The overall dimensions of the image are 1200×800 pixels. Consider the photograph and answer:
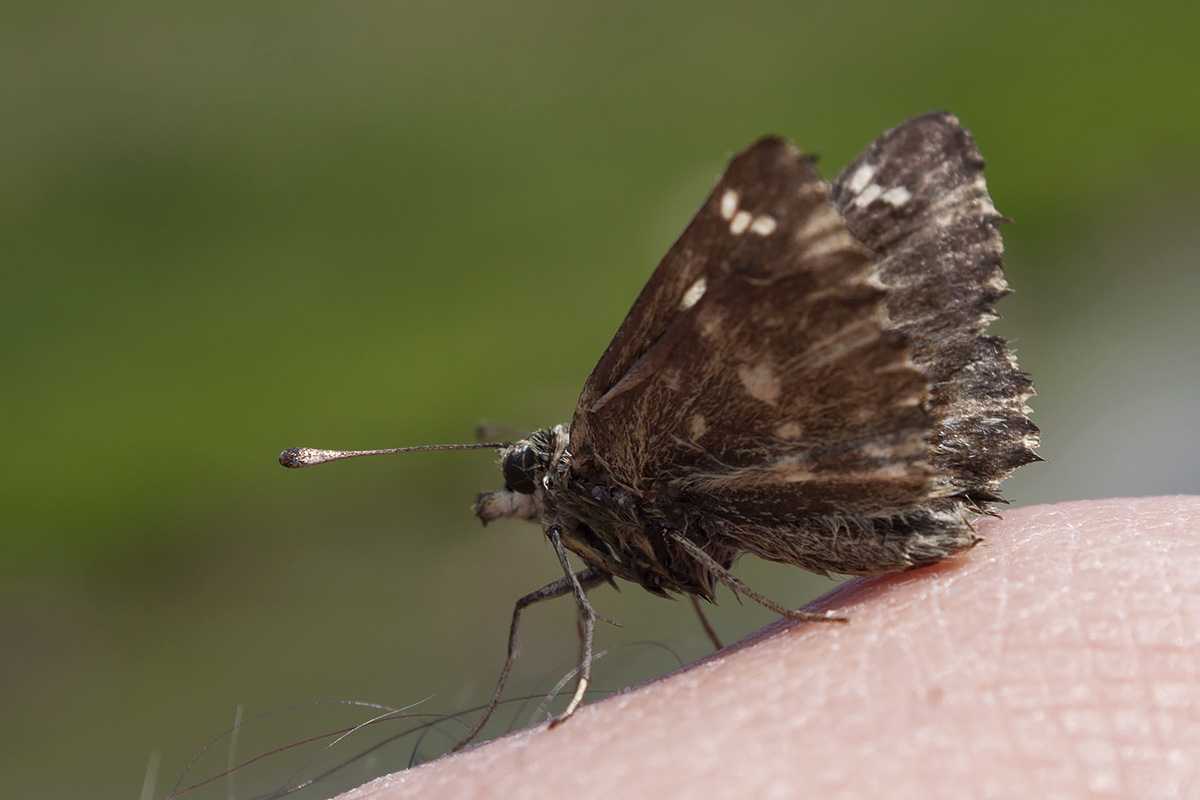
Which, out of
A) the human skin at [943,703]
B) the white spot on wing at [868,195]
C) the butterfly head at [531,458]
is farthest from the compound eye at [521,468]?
the white spot on wing at [868,195]

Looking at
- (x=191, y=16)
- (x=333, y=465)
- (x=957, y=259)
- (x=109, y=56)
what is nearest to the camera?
(x=957, y=259)

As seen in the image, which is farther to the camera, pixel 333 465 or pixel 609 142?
pixel 609 142

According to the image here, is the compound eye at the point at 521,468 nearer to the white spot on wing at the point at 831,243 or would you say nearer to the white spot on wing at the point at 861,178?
the white spot on wing at the point at 831,243

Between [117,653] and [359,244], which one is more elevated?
[359,244]

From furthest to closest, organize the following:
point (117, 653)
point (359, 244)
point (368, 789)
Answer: point (359, 244) → point (117, 653) → point (368, 789)

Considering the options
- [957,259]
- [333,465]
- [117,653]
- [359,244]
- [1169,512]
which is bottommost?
[1169,512]

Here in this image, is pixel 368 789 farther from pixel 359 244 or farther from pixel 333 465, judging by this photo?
pixel 359 244

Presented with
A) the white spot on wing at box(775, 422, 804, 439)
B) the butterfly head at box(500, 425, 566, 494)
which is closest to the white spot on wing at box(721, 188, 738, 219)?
the white spot on wing at box(775, 422, 804, 439)

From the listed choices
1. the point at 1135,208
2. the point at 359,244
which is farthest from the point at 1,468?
the point at 1135,208

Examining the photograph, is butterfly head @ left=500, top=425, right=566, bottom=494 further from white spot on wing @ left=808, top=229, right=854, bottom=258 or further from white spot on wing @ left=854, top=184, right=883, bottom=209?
white spot on wing @ left=854, top=184, right=883, bottom=209
